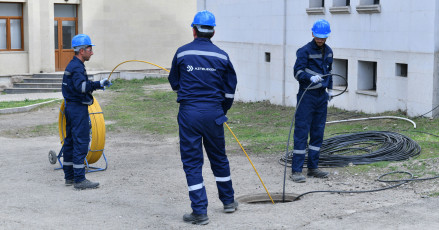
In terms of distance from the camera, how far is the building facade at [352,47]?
45.0ft

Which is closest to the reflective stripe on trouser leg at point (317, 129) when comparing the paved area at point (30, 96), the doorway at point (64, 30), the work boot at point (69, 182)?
the work boot at point (69, 182)

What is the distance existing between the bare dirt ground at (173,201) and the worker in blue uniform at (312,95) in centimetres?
32

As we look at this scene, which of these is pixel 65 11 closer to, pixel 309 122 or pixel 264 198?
pixel 309 122

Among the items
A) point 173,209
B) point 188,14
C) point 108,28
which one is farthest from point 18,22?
point 173,209

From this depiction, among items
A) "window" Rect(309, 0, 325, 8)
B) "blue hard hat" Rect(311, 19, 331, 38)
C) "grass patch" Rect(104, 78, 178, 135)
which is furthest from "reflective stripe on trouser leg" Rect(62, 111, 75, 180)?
"window" Rect(309, 0, 325, 8)

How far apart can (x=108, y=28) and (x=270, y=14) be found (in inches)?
569

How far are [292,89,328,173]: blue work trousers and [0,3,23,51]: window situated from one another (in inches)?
883

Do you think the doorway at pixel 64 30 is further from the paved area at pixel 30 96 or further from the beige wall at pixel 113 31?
the paved area at pixel 30 96

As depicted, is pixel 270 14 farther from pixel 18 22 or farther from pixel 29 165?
pixel 18 22

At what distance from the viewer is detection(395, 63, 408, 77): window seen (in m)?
14.6

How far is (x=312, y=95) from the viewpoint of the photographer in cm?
902

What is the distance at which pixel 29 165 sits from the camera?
10.8 metres

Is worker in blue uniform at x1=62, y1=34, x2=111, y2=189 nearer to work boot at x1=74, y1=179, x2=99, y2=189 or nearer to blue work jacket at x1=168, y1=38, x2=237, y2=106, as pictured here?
work boot at x1=74, y1=179, x2=99, y2=189

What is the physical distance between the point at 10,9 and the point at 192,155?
78.6ft
